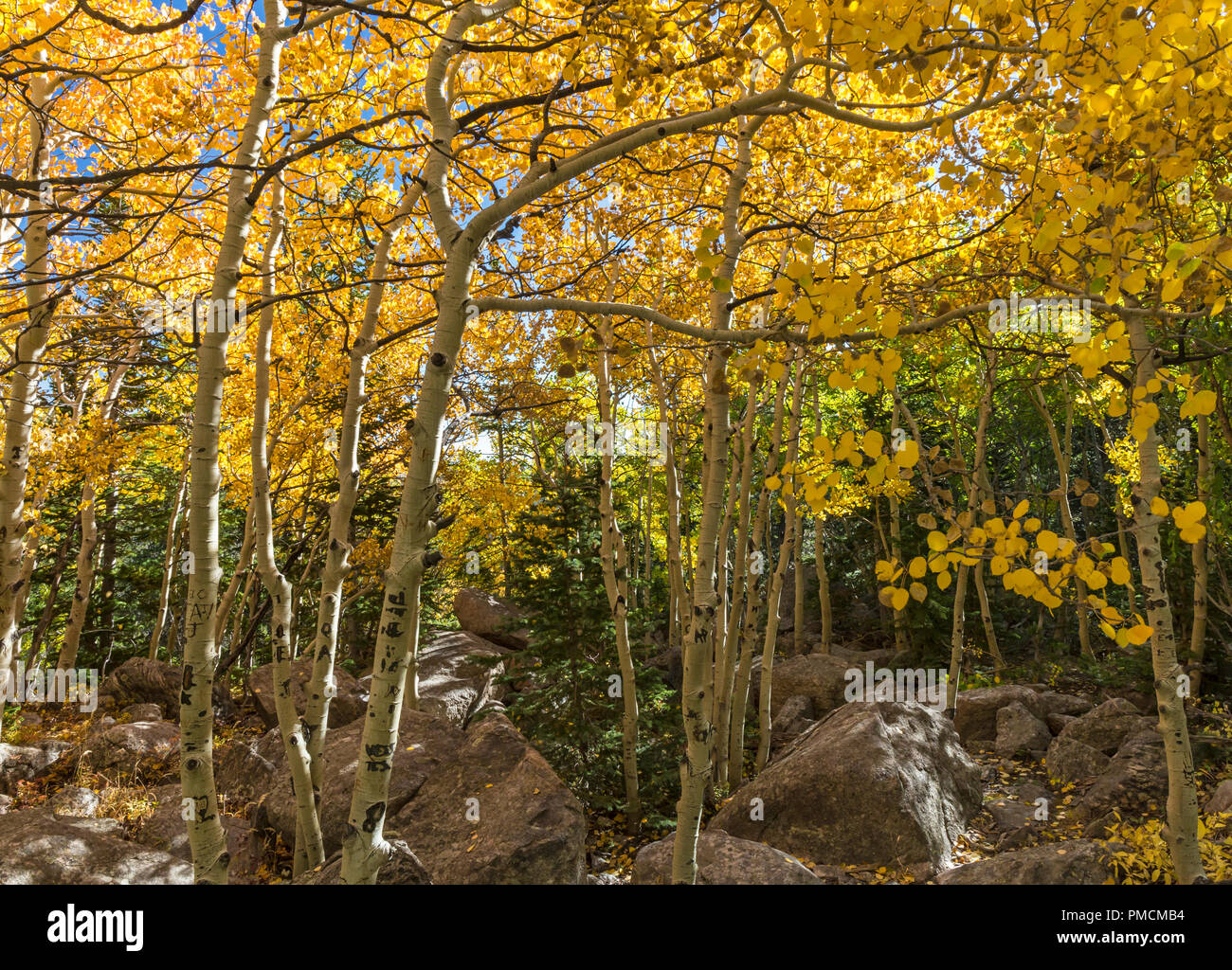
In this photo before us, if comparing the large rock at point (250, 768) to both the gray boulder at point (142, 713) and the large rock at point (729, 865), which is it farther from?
the large rock at point (729, 865)

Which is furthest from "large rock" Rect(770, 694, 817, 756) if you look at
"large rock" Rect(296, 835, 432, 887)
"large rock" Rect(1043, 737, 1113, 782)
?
"large rock" Rect(296, 835, 432, 887)

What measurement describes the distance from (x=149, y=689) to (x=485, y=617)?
6.49 metres

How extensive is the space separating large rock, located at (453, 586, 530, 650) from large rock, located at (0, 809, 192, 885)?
33.1ft

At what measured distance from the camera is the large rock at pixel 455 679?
1075 centimetres

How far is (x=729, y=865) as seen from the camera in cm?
466

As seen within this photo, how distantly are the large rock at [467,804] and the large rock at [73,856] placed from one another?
1.34 m

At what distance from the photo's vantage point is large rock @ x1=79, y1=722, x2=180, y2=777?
8328 mm

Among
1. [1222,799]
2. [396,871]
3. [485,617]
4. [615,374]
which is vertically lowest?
[1222,799]

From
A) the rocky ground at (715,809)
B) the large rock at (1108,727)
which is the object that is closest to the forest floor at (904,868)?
the rocky ground at (715,809)

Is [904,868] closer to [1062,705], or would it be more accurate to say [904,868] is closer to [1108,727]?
[1108,727]

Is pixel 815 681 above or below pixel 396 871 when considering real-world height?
below
